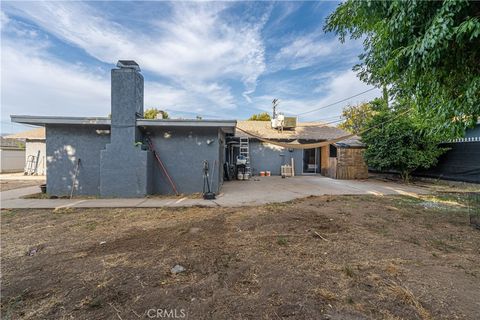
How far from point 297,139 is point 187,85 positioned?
822 cm

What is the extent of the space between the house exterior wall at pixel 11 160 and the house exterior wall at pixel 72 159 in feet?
44.1

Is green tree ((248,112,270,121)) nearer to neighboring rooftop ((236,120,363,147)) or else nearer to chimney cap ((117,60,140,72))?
neighboring rooftop ((236,120,363,147))

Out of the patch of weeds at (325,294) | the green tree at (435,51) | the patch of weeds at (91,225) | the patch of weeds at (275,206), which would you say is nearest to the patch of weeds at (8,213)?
the patch of weeds at (91,225)

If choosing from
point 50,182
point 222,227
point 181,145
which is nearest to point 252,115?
point 181,145

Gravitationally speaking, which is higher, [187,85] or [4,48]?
[187,85]

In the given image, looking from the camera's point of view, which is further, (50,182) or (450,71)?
(50,182)

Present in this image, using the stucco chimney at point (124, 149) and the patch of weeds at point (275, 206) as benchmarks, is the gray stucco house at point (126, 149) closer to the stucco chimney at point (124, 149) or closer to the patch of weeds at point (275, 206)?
the stucco chimney at point (124, 149)

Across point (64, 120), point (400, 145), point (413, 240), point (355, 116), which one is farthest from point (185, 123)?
point (355, 116)

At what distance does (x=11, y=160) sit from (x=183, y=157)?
17.4 m

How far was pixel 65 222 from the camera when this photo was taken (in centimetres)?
468

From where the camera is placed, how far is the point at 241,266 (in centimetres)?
281

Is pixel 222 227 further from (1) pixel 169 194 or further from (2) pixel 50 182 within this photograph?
(2) pixel 50 182

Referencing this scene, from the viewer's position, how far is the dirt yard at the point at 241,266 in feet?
6.63

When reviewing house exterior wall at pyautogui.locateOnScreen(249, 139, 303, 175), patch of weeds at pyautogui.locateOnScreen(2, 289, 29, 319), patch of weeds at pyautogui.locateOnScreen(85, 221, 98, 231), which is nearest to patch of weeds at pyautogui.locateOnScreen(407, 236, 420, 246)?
patch of weeds at pyautogui.locateOnScreen(2, 289, 29, 319)
